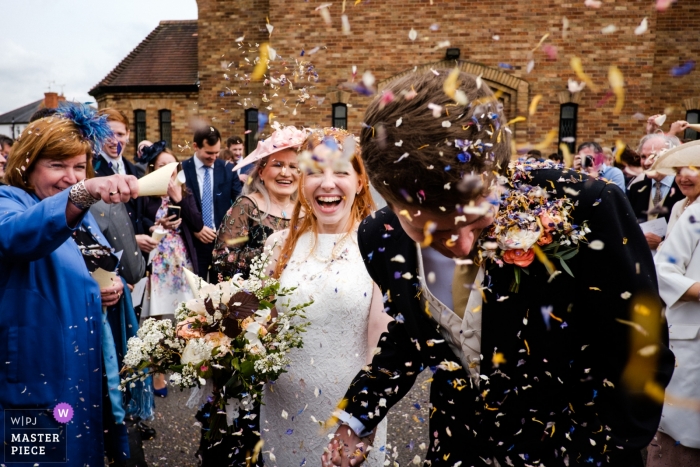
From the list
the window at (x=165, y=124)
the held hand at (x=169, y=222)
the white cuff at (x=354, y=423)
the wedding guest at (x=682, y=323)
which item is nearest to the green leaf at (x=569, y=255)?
the white cuff at (x=354, y=423)

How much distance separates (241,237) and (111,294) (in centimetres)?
87

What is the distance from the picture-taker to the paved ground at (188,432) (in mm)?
4664

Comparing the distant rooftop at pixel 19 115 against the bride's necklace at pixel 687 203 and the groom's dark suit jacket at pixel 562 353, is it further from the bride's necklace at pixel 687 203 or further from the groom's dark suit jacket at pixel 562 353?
the groom's dark suit jacket at pixel 562 353

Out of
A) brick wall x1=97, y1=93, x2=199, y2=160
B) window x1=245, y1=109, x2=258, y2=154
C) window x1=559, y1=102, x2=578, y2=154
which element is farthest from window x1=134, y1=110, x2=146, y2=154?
window x1=559, y1=102, x2=578, y2=154

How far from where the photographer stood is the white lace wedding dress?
3.04m

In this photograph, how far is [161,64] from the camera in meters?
23.7

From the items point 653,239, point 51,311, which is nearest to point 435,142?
point 51,311

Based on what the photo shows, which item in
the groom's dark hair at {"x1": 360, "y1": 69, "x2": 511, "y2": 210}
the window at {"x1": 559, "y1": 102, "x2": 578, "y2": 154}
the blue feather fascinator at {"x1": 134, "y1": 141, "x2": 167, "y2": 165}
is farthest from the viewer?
the window at {"x1": 559, "y1": 102, "x2": 578, "y2": 154}

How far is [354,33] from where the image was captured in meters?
15.0

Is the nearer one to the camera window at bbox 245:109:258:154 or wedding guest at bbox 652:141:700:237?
wedding guest at bbox 652:141:700:237

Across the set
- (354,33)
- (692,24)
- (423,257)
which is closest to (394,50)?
(354,33)

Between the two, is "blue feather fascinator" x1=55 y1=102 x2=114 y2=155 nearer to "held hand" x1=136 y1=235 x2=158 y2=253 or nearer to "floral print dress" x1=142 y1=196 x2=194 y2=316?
"held hand" x1=136 y1=235 x2=158 y2=253

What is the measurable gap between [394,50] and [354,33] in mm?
1121

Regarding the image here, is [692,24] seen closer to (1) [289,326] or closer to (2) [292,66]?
(2) [292,66]
